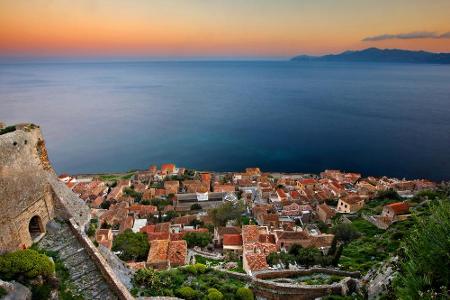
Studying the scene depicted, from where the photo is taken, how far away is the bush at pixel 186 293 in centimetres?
1300

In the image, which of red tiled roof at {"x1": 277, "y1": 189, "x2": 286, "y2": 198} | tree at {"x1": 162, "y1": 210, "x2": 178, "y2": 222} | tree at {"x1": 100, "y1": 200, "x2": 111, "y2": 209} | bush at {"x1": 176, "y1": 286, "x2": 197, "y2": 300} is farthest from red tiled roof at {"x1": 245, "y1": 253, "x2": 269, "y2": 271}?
tree at {"x1": 100, "y1": 200, "x2": 111, "y2": 209}

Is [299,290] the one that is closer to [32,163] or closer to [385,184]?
[32,163]

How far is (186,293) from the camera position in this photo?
1309 cm

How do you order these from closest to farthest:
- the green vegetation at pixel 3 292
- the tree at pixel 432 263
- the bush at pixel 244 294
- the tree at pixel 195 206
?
the tree at pixel 432 263 → the green vegetation at pixel 3 292 → the bush at pixel 244 294 → the tree at pixel 195 206

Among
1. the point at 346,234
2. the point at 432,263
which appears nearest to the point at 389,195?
the point at 346,234

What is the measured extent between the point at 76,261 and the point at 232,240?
19.9 metres

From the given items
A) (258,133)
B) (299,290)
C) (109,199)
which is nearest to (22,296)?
(299,290)

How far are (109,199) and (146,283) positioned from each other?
3992 cm

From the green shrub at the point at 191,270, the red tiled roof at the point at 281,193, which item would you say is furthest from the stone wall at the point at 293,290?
the red tiled roof at the point at 281,193

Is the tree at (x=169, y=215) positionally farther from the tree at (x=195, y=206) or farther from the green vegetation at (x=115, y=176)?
the green vegetation at (x=115, y=176)

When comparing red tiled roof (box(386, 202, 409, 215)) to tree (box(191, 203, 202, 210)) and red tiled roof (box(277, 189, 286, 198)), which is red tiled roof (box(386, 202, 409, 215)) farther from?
tree (box(191, 203, 202, 210))

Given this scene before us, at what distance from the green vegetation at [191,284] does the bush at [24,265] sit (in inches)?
136

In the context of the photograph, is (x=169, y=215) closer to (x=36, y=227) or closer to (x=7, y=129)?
(x=36, y=227)

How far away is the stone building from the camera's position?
10.2 m
